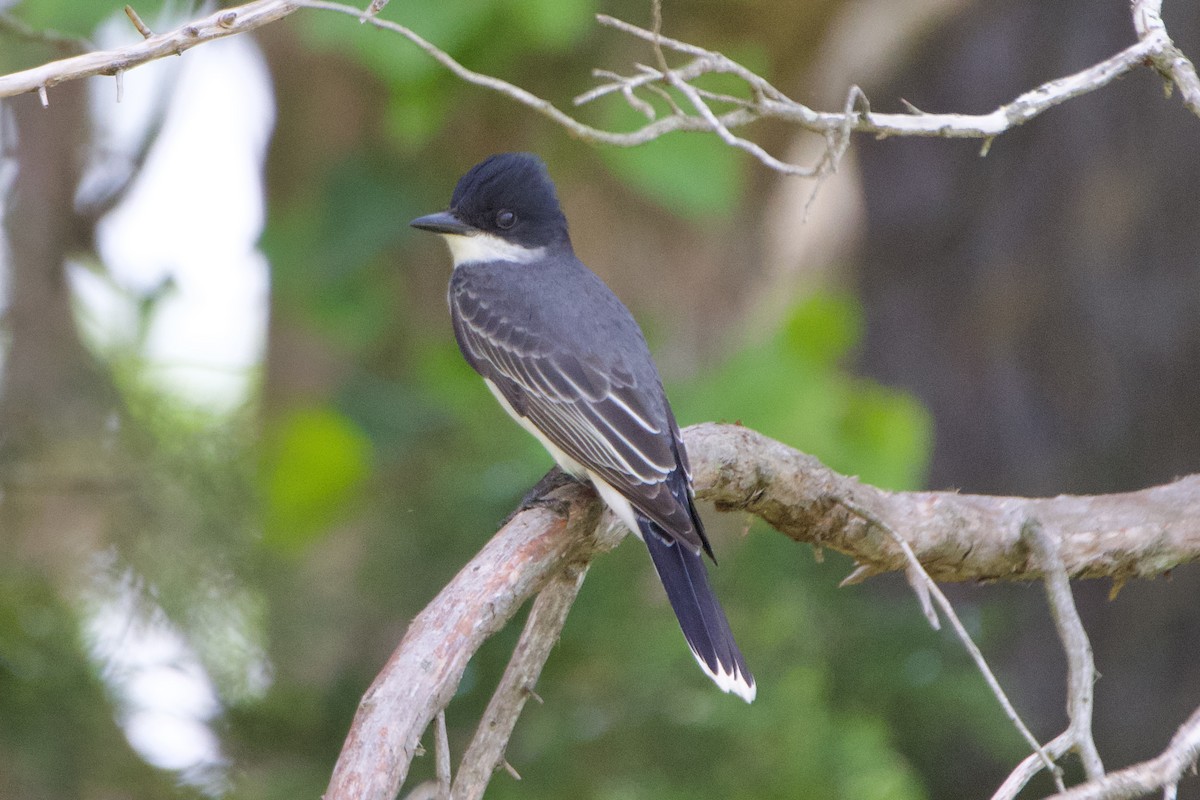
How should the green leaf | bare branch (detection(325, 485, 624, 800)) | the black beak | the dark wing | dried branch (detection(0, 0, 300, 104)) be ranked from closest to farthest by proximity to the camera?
bare branch (detection(325, 485, 624, 800))
dried branch (detection(0, 0, 300, 104))
the dark wing
the black beak
the green leaf

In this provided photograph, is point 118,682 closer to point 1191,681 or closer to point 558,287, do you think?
point 558,287

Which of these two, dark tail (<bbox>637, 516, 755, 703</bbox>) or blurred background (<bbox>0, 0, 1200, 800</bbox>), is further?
blurred background (<bbox>0, 0, 1200, 800</bbox>)

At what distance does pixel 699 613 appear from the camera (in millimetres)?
3131

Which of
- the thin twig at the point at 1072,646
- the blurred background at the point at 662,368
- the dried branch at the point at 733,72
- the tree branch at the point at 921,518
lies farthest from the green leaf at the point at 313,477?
the thin twig at the point at 1072,646

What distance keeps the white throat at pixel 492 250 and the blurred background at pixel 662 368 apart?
1.87ft

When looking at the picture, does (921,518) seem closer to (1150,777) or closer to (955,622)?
(955,622)

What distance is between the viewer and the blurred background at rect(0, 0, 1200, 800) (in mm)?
4348

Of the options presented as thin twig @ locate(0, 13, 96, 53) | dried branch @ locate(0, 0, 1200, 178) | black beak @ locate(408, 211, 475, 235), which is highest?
thin twig @ locate(0, 13, 96, 53)

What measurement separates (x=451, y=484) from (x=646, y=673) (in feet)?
2.94

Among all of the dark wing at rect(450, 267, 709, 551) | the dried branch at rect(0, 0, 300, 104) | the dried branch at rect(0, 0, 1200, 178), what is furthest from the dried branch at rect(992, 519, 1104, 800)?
the dried branch at rect(0, 0, 300, 104)

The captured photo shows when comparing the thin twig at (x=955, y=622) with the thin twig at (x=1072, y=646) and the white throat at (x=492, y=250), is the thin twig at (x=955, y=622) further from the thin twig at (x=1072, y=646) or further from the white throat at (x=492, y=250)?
the white throat at (x=492, y=250)

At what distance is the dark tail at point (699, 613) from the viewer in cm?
303

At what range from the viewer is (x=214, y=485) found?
501 cm

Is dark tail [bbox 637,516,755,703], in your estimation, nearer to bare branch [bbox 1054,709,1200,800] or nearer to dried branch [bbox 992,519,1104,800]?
dried branch [bbox 992,519,1104,800]
